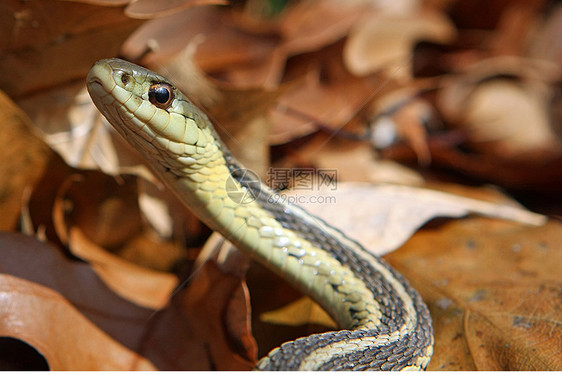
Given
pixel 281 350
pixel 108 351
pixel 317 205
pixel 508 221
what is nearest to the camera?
pixel 281 350

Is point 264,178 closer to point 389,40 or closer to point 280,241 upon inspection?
point 280,241

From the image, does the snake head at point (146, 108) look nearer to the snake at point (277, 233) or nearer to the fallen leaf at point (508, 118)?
the snake at point (277, 233)

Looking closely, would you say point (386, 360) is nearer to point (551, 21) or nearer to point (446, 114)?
point (446, 114)

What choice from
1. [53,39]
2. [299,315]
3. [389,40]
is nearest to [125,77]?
[53,39]

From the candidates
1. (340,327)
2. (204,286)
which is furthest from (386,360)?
(204,286)

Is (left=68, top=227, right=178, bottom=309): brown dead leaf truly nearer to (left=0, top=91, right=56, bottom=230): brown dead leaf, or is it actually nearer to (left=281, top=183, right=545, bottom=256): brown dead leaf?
(left=0, top=91, right=56, bottom=230): brown dead leaf
